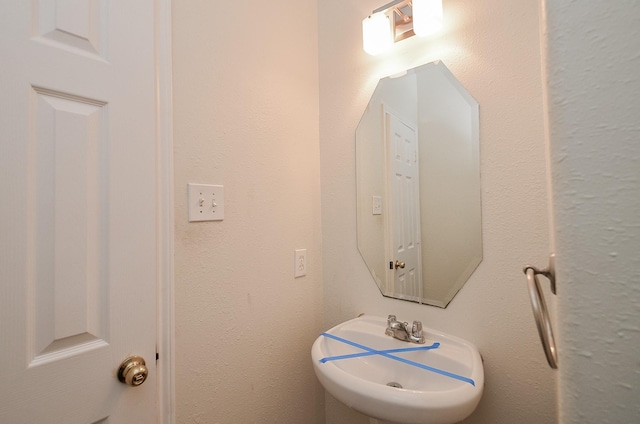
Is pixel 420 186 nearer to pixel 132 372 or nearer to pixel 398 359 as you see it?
pixel 398 359

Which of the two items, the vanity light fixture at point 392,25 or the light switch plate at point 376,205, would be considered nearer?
the vanity light fixture at point 392,25

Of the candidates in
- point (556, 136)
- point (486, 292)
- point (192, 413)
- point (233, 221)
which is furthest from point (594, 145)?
point (192, 413)

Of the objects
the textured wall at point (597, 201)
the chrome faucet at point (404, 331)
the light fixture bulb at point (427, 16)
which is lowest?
the chrome faucet at point (404, 331)

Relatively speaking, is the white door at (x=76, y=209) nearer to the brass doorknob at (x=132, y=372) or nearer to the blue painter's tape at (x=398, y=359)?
the brass doorknob at (x=132, y=372)

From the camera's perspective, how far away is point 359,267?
118 cm

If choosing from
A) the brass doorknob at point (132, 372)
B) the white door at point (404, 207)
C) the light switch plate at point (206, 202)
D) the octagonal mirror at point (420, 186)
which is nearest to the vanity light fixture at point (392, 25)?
the octagonal mirror at point (420, 186)

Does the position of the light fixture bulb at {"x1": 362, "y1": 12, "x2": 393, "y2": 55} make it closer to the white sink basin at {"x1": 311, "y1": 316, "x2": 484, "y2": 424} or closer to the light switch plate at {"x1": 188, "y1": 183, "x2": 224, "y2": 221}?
the light switch plate at {"x1": 188, "y1": 183, "x2": 224, "y2": 221}

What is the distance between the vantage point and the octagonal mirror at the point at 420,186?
0.93 meters

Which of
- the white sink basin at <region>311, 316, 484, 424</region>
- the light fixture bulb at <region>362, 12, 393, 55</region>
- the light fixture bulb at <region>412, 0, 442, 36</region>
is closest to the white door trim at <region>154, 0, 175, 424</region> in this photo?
the white sink basin at <region>311, 316, 484, 424</region>

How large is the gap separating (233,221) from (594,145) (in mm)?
914

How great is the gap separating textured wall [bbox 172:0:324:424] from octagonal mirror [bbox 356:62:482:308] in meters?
0.29

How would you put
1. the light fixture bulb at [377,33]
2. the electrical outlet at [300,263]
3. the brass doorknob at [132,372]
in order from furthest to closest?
the electrical outlet at [300,263] → the light fixture bulb at [377,33] → the brass doorknob at [132,372]

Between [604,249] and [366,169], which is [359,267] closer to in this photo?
[366,169]

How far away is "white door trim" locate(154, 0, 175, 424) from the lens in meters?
0.75
